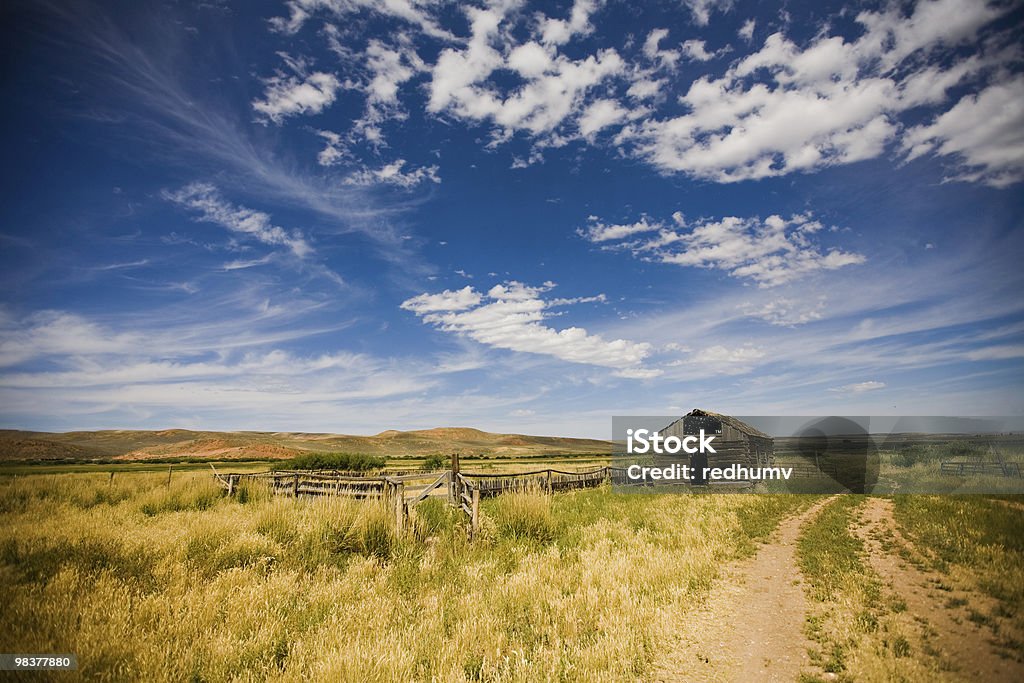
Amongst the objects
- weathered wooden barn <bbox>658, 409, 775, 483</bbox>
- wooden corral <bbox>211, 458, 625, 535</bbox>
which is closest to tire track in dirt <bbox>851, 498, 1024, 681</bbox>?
wooden corral <bbox>211, 458, 625, 535</bbox>

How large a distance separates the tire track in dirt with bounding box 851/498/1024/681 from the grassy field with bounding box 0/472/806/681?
2989 millimetres

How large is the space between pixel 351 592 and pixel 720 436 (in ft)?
90.4

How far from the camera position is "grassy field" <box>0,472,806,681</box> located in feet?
16.0

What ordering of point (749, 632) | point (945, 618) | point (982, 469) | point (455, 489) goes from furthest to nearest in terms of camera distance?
point (982, 469) < point (455, 489) < point (749, 632) < point (945, 618)

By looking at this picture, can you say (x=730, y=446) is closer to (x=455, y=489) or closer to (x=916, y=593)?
(x=916, y=593)

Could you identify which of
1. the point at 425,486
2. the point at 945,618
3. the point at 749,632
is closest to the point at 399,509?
the point at 425,486

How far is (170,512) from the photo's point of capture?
46.9ft

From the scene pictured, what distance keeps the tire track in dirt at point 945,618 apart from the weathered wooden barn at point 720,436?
18106mm

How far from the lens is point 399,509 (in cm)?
968

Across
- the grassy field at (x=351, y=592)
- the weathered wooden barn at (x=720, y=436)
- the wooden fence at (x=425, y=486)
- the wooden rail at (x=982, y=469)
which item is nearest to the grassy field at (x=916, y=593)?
the grassy field at (x=351, y=592)

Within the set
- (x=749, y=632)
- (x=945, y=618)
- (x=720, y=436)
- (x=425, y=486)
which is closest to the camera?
(x=945, y=618)

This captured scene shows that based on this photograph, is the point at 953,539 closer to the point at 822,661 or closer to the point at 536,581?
the point at 822,661

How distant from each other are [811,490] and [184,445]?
417ft

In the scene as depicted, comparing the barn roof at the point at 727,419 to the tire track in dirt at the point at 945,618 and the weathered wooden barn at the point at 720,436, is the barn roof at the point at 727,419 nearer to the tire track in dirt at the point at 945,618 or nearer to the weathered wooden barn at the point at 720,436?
the weathered wooden barn at the point at 720,436
